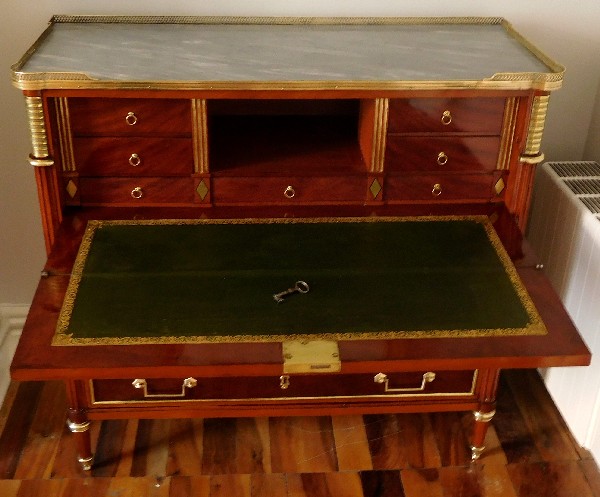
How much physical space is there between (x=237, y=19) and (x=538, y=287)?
1192mm

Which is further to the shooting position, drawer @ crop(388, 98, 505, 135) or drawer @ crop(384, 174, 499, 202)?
drawer @ crop(384, 174, 499, 202)

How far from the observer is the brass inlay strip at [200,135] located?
1906mm

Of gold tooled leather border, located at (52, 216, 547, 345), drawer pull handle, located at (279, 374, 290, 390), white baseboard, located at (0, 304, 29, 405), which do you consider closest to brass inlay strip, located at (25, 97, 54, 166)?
gold tooled leather border, located at (52, 216, 547, 345)

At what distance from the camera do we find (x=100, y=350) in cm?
156

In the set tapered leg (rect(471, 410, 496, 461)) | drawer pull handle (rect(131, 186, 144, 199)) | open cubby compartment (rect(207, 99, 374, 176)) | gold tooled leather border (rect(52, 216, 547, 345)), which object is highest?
open cubby compartment (rect(207, 99, 374, 176))

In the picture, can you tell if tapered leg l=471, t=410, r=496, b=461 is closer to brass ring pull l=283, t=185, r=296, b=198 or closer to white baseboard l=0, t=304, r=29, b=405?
brass ring pull l=283, t=185, r=296, b=198

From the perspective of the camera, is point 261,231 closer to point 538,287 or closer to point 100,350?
point 100,350

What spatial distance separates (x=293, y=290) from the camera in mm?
1719

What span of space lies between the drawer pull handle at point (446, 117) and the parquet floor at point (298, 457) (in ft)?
3.19

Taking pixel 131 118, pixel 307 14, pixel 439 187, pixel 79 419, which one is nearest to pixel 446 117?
pixel 439 187

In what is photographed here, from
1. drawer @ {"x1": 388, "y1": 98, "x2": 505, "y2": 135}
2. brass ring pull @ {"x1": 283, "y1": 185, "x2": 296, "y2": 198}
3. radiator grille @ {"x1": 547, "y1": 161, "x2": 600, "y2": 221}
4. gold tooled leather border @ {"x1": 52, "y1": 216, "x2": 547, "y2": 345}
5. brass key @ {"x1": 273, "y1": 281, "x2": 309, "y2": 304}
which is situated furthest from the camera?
radiator grille @ {"x1": 547, "y1": 161, "x2": 600, "y2": 221}

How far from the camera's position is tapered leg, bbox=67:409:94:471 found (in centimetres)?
193

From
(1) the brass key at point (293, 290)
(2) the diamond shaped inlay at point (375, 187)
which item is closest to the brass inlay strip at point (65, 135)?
(1) the brass key at point (293, 290)

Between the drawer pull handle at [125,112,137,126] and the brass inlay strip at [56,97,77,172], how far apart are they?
15 cm
